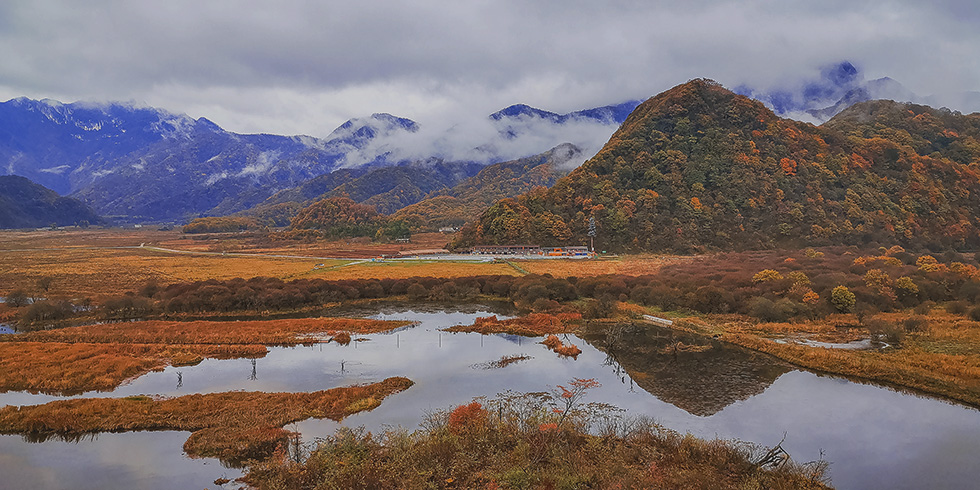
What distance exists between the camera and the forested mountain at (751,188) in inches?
3625

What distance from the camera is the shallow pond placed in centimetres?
1897

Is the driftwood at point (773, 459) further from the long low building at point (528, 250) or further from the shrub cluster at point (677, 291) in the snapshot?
the long low building at point (528, 250)

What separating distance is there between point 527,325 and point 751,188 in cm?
7541

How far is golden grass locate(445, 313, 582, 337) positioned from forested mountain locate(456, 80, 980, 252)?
53.9 meters

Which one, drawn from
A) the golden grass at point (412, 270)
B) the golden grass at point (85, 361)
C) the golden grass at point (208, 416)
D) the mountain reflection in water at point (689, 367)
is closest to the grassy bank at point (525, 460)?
the golden grass at point (208, 416)

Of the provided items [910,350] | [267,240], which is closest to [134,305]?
[910,350]


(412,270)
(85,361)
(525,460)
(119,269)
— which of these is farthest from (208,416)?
(119,269)

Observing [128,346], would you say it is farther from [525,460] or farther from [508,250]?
[508,250]

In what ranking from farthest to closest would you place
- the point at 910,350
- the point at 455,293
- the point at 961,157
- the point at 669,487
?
the point at 961,157
the point at 455,293
the point at 910,350
the point at 669,487

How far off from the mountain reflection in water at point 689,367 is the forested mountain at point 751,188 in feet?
194

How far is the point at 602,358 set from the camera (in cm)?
3294

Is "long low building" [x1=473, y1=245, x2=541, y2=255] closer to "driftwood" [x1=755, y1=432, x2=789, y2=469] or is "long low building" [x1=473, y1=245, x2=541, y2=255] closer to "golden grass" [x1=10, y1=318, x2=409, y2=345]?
"golden grass" [x1=10, y1=318, x2=409, y2=345]

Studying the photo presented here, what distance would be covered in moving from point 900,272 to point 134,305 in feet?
237

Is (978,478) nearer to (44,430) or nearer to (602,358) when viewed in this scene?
(602,358)
